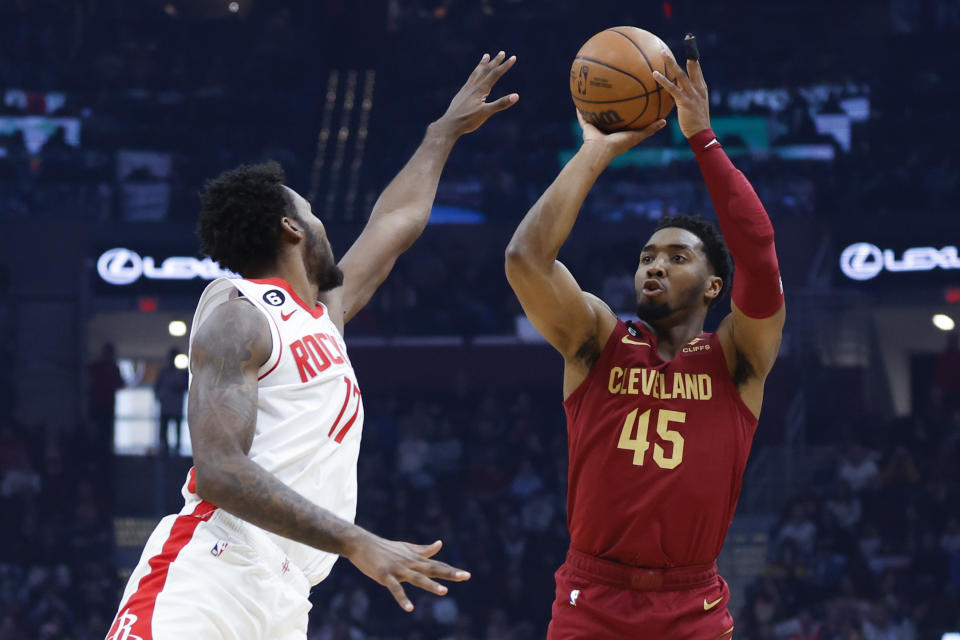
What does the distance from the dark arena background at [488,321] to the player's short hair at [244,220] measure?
9519 millimetres

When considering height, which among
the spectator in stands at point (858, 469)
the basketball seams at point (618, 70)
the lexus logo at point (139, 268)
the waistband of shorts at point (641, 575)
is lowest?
the spectator in stands at point (858, 469)

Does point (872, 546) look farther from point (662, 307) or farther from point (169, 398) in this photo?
point (662, 307)

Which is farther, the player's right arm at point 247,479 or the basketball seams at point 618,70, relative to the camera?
the basketball seams at point 618,70

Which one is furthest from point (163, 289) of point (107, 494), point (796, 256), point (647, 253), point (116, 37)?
point (647, 253)

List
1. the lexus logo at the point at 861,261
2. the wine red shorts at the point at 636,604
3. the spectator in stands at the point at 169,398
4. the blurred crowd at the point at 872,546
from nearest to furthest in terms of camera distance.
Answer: the wine red shorts at the point at 636,604 < the blurred crowd at the point at 872,546 < the lexus logo at the point at 861,261 < the spectator in stands at the point at 169,398

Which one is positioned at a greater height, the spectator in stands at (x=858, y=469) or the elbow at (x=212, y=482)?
the elbow at (x=212, y=482)

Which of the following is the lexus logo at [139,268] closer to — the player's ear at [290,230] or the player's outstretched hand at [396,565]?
the player's ear at [290,230]

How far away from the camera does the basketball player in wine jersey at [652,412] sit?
3688 millimetres

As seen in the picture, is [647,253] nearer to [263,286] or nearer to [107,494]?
[263,286]

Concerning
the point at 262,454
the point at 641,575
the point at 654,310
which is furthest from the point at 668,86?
the point at 262,454

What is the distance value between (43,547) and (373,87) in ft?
25.7

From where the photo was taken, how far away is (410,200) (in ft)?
13.7

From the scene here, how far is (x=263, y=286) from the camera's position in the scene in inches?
120

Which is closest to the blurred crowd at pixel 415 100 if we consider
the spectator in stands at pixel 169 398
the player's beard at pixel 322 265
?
the spectator in stands at pixel 169 398
